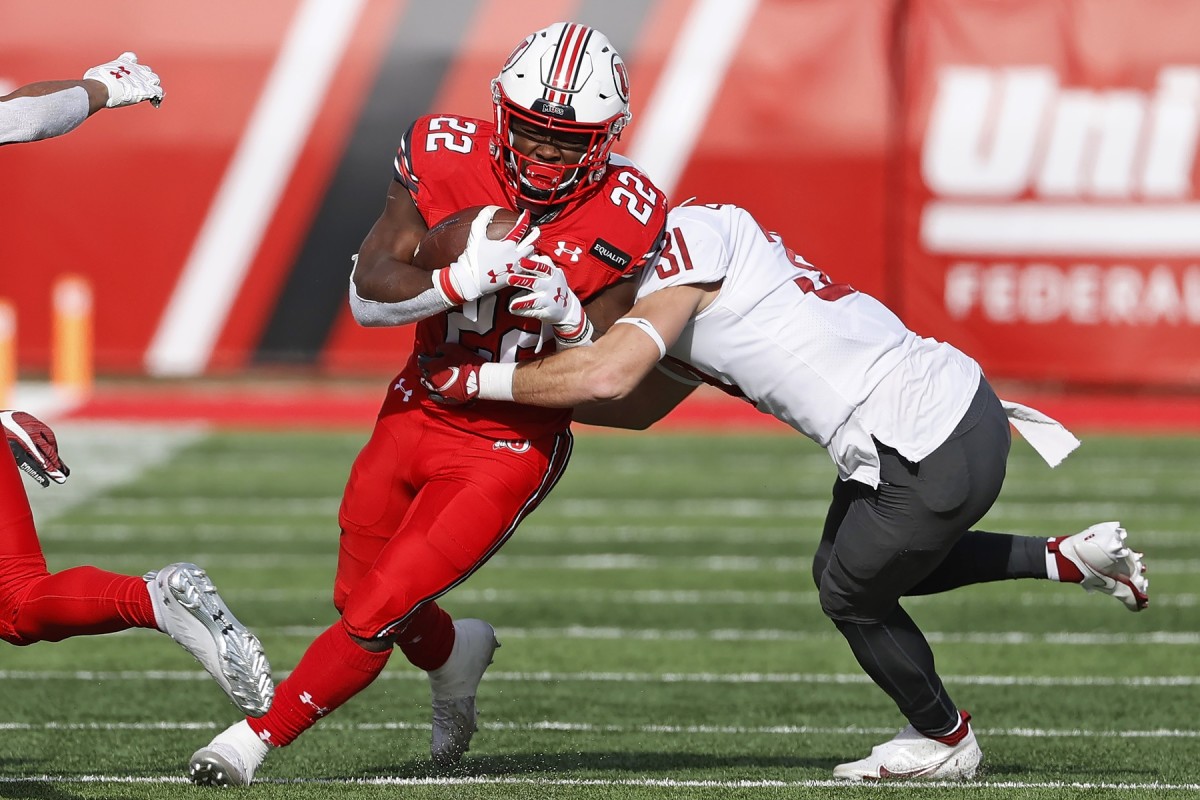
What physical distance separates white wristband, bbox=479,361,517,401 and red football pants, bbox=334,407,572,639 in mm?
240

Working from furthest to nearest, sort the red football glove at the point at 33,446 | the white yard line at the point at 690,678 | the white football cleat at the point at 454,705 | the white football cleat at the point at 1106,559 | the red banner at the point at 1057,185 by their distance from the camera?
the red banner at the point at 1057,185 → the white yard line at the point at 690,678 → the white football cleat at the point at 454,705 → the white football cleat at the point at 1106,559 → the red football glove at the point at 33,446

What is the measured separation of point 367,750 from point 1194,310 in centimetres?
875

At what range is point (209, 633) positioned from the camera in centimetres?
380

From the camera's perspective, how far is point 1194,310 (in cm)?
1206

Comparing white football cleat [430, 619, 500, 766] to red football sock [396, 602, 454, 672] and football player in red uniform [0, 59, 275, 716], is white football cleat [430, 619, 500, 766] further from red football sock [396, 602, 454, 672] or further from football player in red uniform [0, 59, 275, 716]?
football player in red uniform [0, 59, 275, 716]

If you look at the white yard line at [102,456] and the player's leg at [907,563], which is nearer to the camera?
the player's leg at [907,563]

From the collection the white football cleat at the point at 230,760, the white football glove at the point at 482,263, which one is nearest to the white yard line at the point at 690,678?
the white football cleat at the point at 230,760

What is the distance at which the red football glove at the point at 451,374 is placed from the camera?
3.95 m

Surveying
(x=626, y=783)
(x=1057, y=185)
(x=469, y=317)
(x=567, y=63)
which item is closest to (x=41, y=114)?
(x=469, y=317)

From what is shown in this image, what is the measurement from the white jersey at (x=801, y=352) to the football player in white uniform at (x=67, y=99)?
1.15m

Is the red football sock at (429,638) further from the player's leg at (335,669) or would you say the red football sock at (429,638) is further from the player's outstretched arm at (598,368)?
the player's outstretched arm at (598,368)

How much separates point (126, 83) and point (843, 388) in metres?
1.65

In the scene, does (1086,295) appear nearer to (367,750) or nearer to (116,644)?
(116,644)

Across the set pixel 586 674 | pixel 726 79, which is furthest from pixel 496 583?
pixel 726 79
